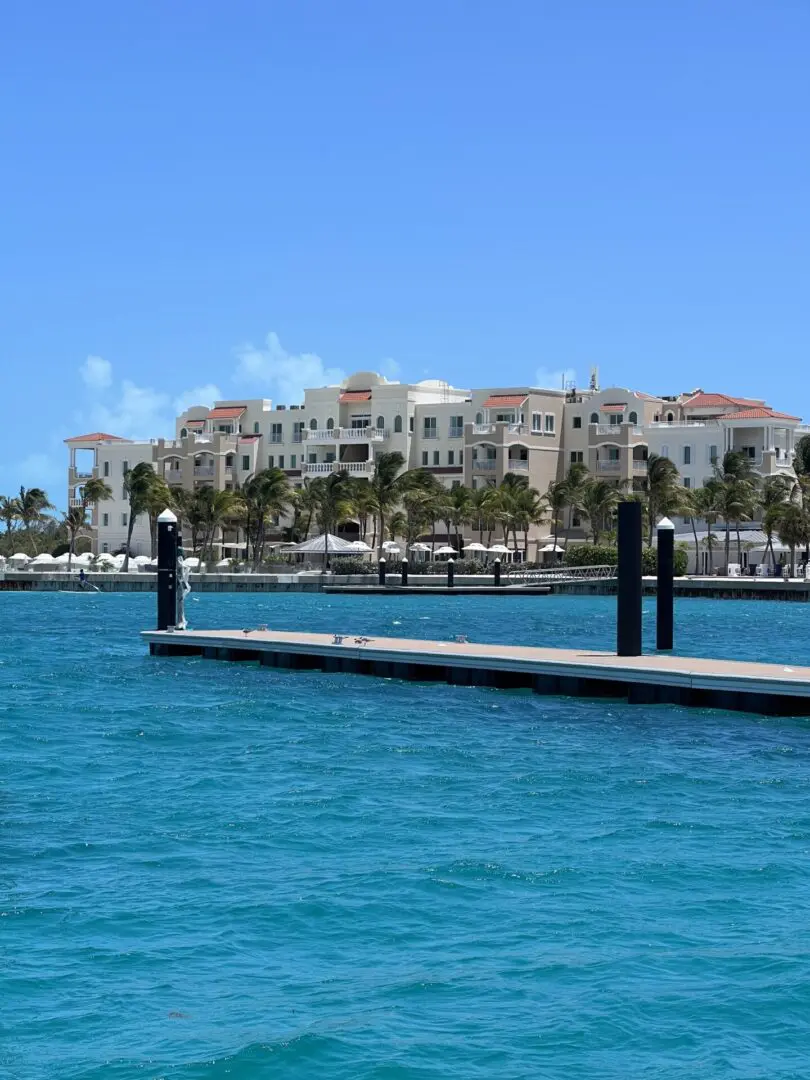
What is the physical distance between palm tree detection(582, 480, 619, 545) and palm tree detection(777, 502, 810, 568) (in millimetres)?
12117

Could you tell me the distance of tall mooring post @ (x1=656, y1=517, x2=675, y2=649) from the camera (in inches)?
1512

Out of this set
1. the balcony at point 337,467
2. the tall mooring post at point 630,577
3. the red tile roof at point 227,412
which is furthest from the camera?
the red tile roof at point 227,412

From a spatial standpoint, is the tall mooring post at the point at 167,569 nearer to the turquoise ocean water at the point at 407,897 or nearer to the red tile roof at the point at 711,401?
the turquoise ocean water at the point at 407,897

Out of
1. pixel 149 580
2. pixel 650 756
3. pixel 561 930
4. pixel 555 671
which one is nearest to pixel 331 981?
pixel 561 930

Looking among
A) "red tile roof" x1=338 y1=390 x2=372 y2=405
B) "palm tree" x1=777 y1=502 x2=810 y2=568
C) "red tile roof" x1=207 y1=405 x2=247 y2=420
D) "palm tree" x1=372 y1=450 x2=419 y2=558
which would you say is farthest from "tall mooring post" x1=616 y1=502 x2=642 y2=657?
"red tile roof" x1=207 y1=405 x2=247 y2=420

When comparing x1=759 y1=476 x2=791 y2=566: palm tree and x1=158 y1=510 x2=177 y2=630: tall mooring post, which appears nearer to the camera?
x1=158 y1=510 x2=177 y2=630: tall mooring post

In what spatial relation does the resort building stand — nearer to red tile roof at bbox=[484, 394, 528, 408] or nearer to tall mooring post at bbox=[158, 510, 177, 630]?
red tile roof at bbox=[484, 394, 528, 408]

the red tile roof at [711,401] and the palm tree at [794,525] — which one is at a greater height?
the red tile roof at [711,401]

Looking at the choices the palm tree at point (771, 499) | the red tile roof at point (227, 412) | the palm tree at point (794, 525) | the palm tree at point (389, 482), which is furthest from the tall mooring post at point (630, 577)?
the red tile roof at point (227, 412)

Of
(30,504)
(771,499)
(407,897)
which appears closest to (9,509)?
(30,504)

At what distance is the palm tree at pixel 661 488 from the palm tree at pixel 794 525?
8.22m

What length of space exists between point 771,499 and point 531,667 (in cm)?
8438

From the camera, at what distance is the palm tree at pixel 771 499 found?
11006cm

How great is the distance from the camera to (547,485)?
410 ft
